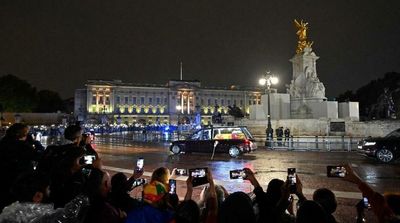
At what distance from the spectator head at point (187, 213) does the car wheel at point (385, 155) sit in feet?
46.0

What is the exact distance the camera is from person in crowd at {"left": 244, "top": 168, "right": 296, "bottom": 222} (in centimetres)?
379

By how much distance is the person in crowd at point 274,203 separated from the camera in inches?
149

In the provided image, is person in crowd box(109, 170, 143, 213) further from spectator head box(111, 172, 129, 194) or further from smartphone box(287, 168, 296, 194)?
smartphone box(287, 168, 296, 194)

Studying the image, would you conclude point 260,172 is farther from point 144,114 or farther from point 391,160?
point 144,114

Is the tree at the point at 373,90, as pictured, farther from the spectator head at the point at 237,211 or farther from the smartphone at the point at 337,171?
the spectator head at the point at 237,211

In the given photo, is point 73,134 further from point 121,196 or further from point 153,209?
point 153,209

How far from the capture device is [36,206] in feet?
10.8

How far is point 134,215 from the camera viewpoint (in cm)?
303

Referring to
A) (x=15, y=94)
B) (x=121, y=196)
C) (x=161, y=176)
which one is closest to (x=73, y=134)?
(x=121, y=196)

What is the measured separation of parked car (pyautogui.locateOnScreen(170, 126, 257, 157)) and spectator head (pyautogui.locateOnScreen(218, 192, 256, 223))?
1513cm

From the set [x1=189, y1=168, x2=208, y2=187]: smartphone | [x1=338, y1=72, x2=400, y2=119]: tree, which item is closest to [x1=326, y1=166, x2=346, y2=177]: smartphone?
[x1=189, y1=168, x2=208, y2=187]: smartphone

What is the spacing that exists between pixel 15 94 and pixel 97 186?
10283 centimetres

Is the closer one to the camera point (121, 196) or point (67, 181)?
point (67, 181)

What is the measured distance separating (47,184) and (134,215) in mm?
1127
